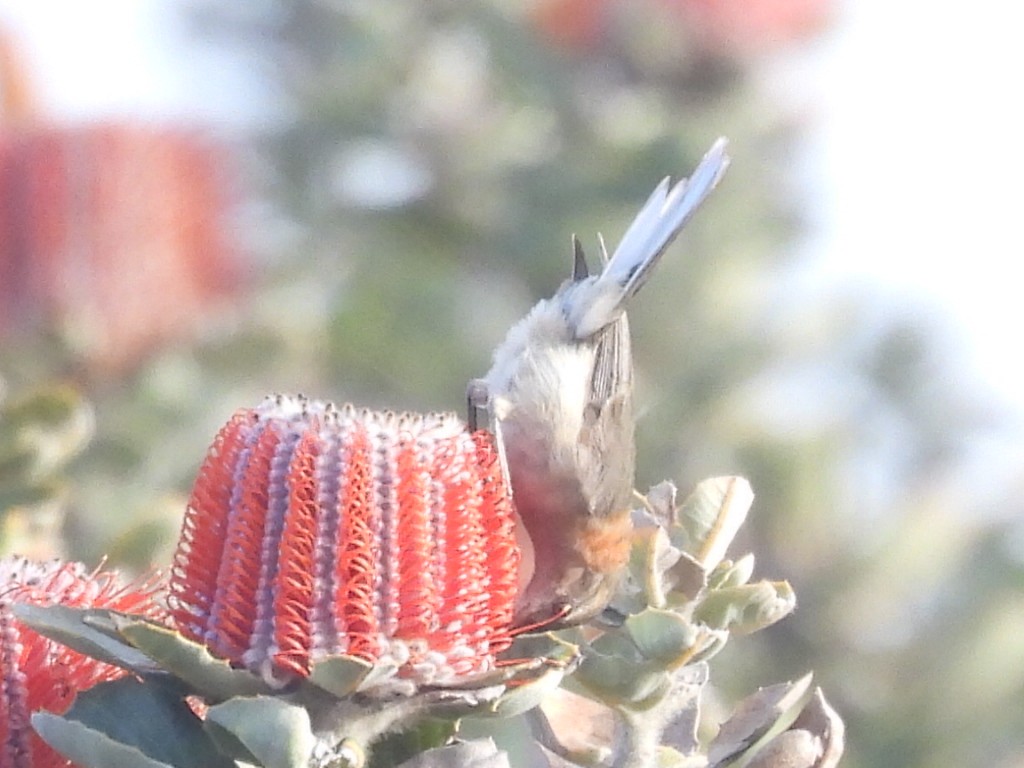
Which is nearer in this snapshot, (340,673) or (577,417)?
(340,673)

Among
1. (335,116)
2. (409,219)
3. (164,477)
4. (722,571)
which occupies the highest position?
(335,116)

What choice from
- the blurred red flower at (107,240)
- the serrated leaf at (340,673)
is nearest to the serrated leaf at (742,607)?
the serrated leaf at (340,673)

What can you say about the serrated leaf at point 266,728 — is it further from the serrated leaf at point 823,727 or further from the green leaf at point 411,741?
the serrated leaf at point 823,727

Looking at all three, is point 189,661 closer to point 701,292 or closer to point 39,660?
point 39,660

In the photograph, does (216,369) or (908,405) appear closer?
(216,369)

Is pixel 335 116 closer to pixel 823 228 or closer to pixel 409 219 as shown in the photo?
pixel 409 219

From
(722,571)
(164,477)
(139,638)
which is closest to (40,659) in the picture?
(139,638)

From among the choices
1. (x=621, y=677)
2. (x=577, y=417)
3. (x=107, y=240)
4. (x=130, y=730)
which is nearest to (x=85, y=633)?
(x=130, y=730)

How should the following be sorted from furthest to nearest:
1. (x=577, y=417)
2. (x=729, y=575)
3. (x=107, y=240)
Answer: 1. (x=107, y=240)
2. (x=577, y=417)
3. (x=729, y=575)
